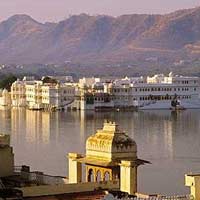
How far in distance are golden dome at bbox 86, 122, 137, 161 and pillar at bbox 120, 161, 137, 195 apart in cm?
25

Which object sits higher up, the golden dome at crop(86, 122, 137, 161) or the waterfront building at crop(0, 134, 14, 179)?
the golden dome at crop(86, 122, 137, 161)

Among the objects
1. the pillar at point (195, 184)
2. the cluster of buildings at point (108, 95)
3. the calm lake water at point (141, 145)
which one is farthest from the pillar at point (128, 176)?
the cluster of buildings at point (108, 95)

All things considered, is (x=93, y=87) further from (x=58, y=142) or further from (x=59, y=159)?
(x=59, y=159)

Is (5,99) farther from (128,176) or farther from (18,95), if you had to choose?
(128,176)

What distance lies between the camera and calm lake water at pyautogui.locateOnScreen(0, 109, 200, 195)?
16469mm

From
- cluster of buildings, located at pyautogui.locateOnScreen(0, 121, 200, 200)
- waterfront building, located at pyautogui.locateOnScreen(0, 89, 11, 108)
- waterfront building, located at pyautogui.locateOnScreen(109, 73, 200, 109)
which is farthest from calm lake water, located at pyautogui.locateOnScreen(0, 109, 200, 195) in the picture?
waterfront building, located at pyautogui.locateOnScreen(0, 89, 11, 108)

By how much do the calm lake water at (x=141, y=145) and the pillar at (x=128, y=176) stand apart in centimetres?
527

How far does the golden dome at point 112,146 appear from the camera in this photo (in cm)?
865

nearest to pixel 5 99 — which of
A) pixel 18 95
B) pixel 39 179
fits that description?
pixel 18 95

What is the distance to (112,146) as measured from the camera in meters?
8.63

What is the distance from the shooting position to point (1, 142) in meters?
9.01

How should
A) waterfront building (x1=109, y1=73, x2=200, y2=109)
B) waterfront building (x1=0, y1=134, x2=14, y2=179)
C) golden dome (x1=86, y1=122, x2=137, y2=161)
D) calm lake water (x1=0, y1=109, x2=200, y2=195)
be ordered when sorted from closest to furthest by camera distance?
1. golden dome (x1=86, y1=122, x2=137, y2=161)
2. waterfront building (x1=0, y1=134, x2=14, y2=179)
3. calm lake water (x1=0, y1=109, x2=200, y2=195)
4. waterfront building (x1=109, y1=73, x2=200, y2=109)

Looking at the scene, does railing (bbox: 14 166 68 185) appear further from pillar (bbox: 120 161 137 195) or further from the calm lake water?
the calm lake water

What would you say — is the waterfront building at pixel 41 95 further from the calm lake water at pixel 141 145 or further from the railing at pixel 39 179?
the railing at pixel 39 179
